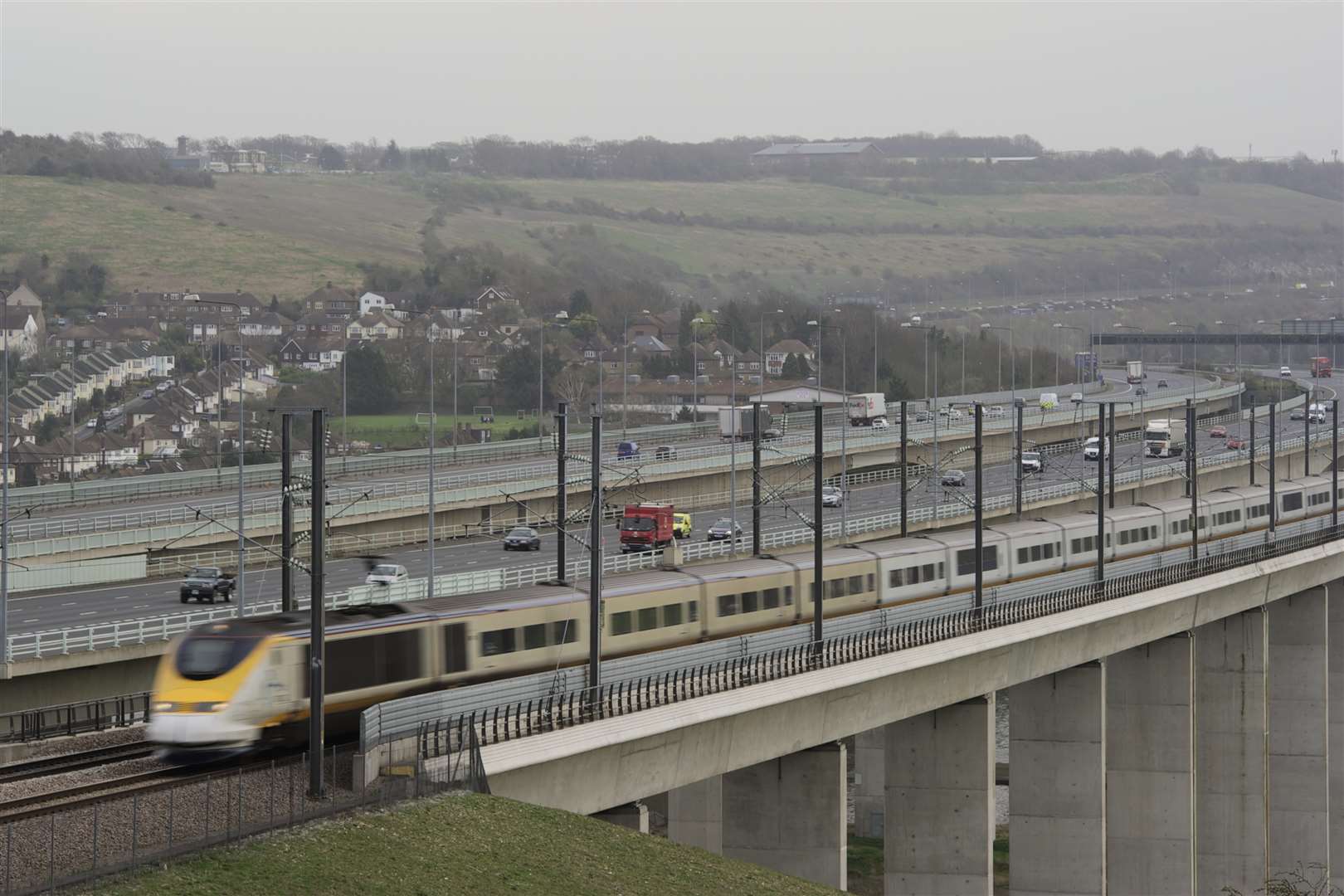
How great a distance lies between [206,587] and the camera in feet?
200

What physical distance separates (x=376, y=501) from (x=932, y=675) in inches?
1543

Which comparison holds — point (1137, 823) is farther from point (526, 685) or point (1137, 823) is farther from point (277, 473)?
point (277, 473)

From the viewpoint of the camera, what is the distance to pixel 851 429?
136 meters

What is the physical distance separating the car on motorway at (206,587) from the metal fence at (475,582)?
4.00 feet

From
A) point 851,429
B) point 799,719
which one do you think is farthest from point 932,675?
point 851,429

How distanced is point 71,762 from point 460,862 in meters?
9.53

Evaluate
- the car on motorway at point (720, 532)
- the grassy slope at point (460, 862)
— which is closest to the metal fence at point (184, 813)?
the grassy slope at point (460, 862)

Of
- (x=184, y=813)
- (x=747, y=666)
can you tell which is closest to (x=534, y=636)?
(x=747, y=666)

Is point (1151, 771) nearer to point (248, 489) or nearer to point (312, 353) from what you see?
point (248, 489)

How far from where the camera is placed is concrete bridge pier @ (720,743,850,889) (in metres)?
46.0

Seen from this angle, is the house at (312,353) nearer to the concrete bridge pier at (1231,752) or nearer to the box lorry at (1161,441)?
the box lorry at (1161,441)

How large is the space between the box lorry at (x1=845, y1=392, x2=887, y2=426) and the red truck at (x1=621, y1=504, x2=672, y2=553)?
201 feet

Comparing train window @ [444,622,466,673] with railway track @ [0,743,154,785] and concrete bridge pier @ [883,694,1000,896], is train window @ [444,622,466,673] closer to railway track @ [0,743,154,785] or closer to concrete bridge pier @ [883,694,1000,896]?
railway track @ [0,743,154,785]

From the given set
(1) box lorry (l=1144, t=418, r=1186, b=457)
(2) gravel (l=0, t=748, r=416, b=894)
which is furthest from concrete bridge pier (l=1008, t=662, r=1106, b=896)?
(1) box lorry (l=1144, t=418, r=1186, b=457)
